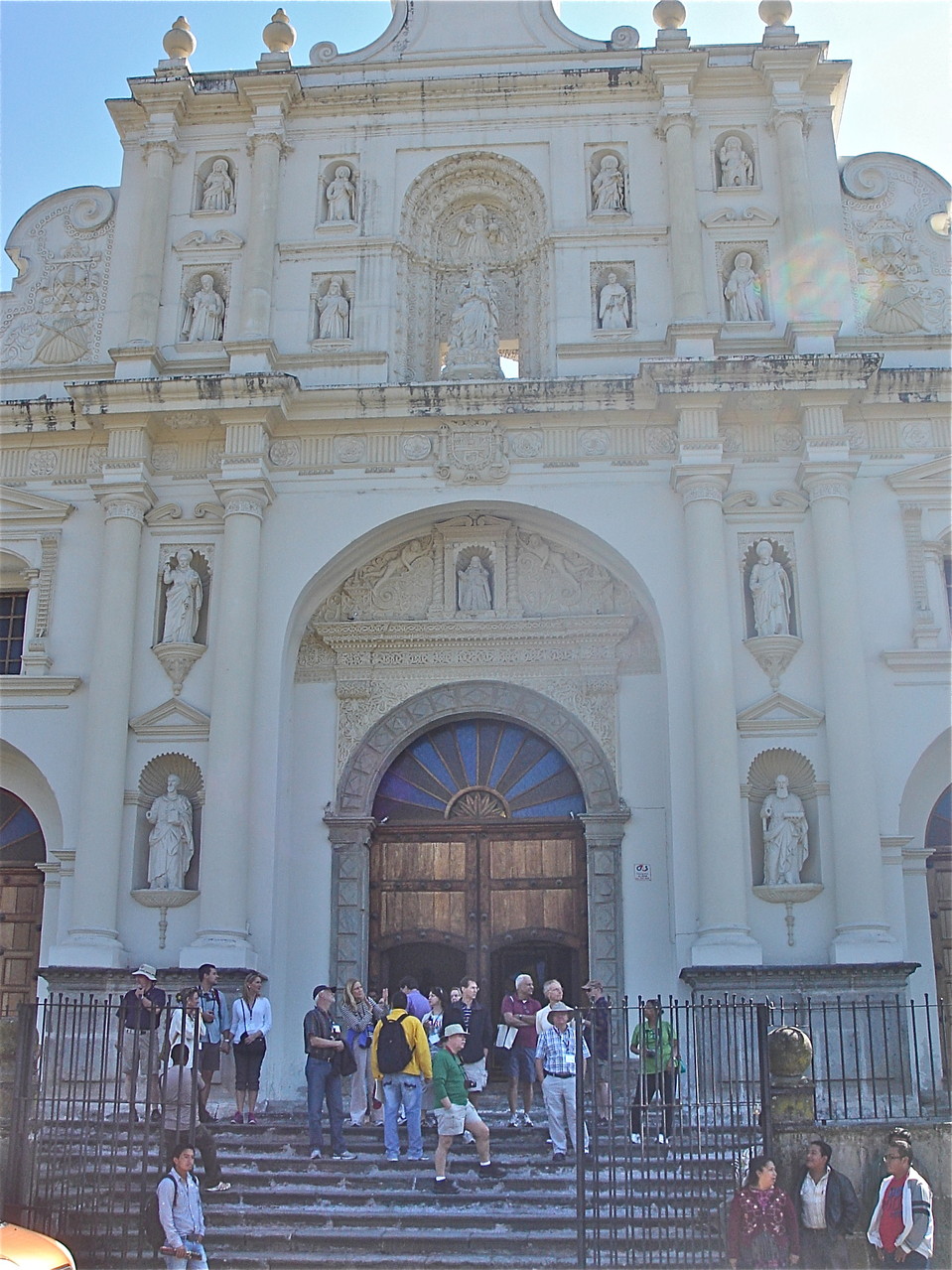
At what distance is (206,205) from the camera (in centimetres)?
2080

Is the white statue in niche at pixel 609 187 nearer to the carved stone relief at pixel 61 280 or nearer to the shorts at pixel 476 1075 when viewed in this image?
the carved stone relief at pixel 61 280

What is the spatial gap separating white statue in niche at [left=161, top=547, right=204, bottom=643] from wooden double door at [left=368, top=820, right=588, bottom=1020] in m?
3.66

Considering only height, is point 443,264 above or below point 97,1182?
above

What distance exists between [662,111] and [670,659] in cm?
830

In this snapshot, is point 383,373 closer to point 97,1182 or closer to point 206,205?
point 206,205

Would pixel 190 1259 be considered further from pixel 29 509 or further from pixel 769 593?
pixel 29 509

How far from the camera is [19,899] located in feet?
60.8

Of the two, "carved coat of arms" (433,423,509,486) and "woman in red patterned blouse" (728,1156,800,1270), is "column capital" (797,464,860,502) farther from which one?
"woman in red patterned blouse" (728,1156,800,1270)

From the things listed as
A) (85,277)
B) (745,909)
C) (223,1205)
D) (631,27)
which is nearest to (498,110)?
(631,27)

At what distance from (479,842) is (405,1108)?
5.80m

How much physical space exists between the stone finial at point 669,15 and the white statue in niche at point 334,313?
6104 millimetres

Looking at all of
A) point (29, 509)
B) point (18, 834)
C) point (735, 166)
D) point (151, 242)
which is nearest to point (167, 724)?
point (18, 834)

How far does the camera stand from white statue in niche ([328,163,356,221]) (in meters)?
20.7

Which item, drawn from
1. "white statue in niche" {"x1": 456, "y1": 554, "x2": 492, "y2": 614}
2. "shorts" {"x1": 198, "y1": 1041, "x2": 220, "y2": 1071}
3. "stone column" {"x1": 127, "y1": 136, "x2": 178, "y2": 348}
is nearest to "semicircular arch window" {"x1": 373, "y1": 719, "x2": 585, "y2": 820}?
"white statue in niche" {"x1": 456, "y1": 554, "x2": 492, "y2": 614}
